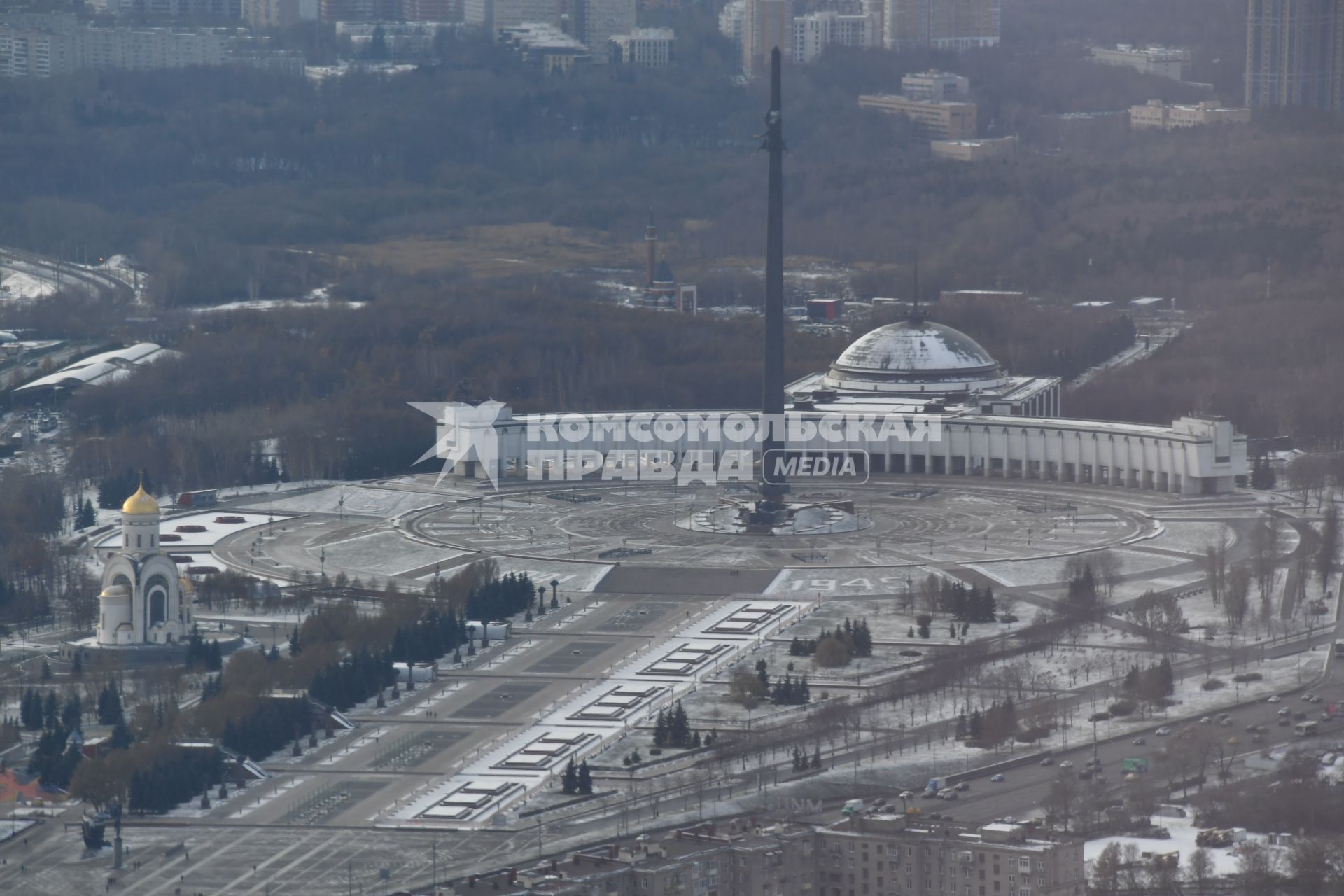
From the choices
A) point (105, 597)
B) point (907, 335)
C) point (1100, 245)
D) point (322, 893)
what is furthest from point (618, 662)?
point (1100, 245)

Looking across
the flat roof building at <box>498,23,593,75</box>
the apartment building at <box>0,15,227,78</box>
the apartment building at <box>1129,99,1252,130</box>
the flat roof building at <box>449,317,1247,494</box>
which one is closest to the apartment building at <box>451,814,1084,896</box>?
the flat roof building at <box>449,317,1247,494</box>

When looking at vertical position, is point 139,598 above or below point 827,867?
above

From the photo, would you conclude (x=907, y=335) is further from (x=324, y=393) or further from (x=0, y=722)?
(x=0, y=722)

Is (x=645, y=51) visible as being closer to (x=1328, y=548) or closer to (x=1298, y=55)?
(x=1298, y=55)

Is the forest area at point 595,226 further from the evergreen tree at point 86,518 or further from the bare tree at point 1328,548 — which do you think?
the bare tree at point 1328,548

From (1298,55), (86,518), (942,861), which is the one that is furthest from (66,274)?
(942,861)

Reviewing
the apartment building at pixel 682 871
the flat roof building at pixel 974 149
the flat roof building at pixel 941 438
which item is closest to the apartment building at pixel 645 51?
the flat roof building at pixel 974 149
